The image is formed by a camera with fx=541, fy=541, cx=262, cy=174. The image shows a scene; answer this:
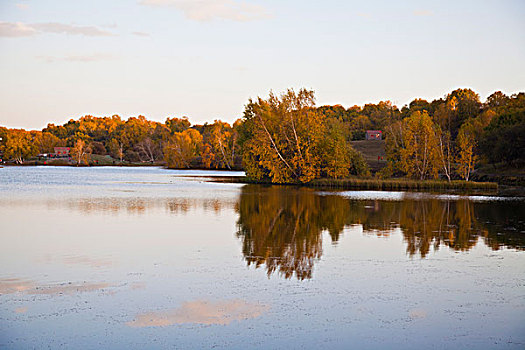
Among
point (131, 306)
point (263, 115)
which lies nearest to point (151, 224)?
point (131, 306)

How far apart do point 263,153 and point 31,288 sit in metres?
51.4

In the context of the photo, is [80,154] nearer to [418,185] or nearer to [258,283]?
[418,185]

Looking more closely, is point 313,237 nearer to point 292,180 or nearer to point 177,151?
point 292,180

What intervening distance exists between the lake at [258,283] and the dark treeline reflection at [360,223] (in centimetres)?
12

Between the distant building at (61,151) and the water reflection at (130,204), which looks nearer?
the water reflection at (130,204)

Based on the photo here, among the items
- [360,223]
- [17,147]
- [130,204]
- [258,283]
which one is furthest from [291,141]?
[17,147]

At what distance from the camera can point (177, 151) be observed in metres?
133

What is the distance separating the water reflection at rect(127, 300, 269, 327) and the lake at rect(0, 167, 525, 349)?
0.12 ft

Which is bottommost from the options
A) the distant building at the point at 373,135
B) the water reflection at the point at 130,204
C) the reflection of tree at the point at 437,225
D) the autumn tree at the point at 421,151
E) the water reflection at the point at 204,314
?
the water reflection at the point at 204,314

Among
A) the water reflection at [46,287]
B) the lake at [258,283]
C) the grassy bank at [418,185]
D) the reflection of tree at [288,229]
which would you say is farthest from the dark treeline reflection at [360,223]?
the grassy bank at [418,185]

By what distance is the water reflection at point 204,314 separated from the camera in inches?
403

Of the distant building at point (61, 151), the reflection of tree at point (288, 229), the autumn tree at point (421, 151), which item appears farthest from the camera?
the distant building at point (61, 151)

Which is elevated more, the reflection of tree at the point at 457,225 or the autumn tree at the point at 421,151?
the autumn tree at the point at 421,151

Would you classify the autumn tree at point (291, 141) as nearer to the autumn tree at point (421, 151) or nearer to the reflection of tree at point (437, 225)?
the autumn tree at point (421, 151)
